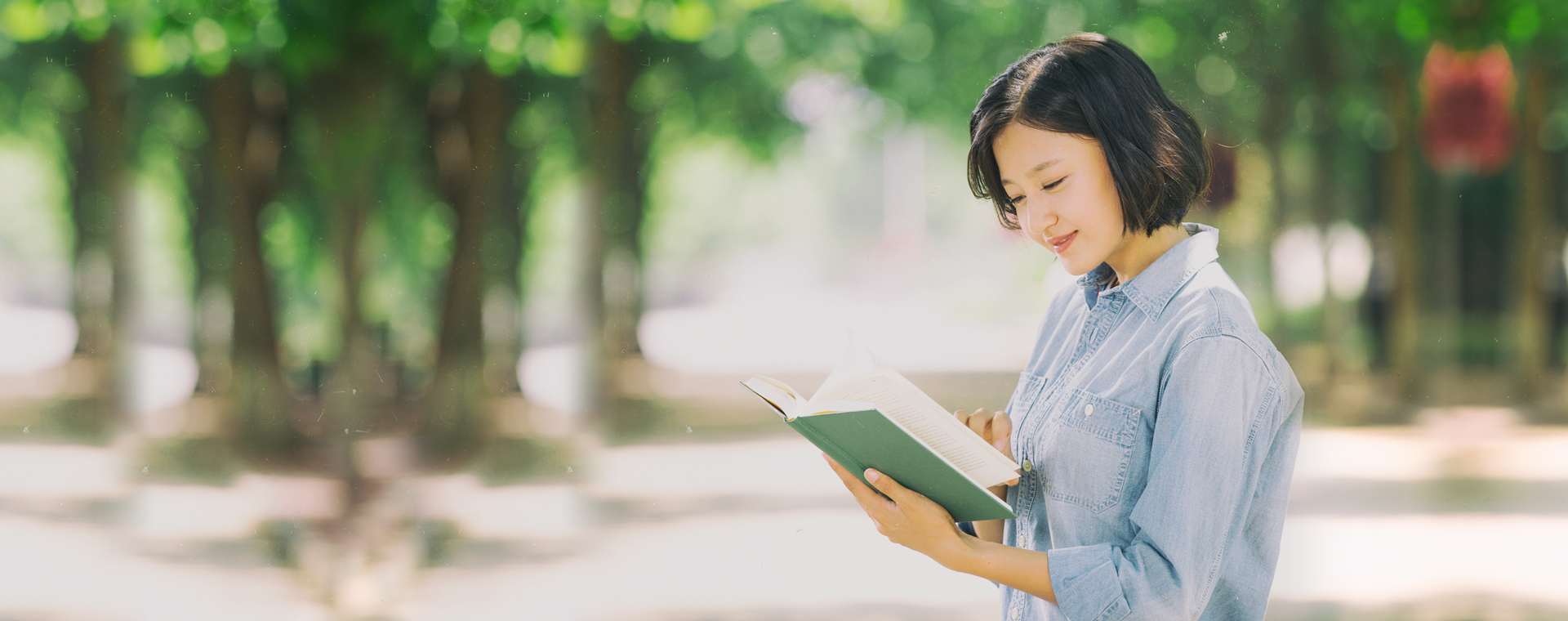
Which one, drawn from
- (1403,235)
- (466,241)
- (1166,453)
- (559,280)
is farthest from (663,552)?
(1403,235)

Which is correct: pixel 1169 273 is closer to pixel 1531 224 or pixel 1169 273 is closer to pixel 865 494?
pixel 865 494

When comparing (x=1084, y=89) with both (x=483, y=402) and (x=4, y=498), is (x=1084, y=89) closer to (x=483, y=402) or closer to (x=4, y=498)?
(x=483, y=402)

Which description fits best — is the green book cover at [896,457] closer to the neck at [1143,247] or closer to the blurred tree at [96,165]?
the neck at [1143,247]

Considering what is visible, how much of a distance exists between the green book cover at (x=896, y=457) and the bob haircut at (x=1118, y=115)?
442 mm

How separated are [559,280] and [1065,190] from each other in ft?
26.6

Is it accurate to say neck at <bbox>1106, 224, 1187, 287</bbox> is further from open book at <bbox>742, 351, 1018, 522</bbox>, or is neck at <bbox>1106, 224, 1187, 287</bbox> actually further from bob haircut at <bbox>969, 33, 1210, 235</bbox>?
open book at <bbox>742, 351, 1018, 522</bbox>

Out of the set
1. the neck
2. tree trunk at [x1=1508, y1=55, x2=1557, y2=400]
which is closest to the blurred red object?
tree trunk at [x1=1508, y1=55, x2=1557, y2=400]

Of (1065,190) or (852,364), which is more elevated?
(1065,190)

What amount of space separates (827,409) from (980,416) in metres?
0.39

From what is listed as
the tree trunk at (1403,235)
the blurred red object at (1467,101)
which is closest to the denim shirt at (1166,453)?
the blurred red object at (1467,101)

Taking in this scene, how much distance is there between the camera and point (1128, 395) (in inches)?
55.3

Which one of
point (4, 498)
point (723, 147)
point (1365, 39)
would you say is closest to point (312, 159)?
point (4, 498)

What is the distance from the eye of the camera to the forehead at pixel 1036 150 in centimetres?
146

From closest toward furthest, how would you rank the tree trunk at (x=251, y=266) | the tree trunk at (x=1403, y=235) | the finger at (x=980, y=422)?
the finger at (x=980, y=422) < the tree trunk at (x=251, y=266) < the tree trunk at (x=1403, y=235)
